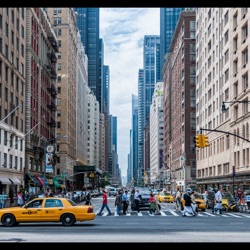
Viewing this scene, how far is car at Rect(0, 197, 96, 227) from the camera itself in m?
25.1

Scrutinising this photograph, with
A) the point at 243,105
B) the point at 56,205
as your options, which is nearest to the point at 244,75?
the point at 243,105

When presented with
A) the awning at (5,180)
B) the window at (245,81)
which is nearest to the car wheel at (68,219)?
the awning at (5,180)

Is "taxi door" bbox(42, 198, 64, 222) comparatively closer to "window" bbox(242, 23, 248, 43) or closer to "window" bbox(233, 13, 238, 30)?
"window" bbox(242, 23, 248, 43)

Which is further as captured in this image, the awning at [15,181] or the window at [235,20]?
the window at [235,20]

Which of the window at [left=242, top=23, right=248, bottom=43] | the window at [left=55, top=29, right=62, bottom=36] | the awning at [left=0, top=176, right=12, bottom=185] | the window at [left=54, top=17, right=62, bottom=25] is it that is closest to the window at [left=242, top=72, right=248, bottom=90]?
the window at [left=242, top=23, right=248, bottom=43]

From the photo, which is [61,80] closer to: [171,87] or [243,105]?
[171,87]

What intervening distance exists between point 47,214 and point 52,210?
0.31 metres

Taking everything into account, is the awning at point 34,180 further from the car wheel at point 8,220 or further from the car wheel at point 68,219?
the car wheel at point 68,219

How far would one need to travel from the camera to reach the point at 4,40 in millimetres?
54875

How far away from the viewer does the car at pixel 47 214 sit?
25.1 meters

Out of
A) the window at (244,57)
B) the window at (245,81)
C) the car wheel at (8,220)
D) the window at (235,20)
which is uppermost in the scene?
the window at (235,20)

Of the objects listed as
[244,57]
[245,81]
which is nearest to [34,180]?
[245,81]

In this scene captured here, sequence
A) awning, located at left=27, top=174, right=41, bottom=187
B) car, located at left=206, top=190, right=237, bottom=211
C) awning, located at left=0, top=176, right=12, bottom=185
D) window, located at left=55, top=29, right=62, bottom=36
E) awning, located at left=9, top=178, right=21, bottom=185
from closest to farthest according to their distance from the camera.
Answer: car, located at left=206, top=190, right=237, bottom=211 < awning, located at left=0, top=176, right=12, bottom=185 < awning, located at left=9, top=178, right=21, bottom=185 < awning, located at left=27, top=174, right=41, bottom=187 < window, located at left=55, top=29, right=62, bottom=36
